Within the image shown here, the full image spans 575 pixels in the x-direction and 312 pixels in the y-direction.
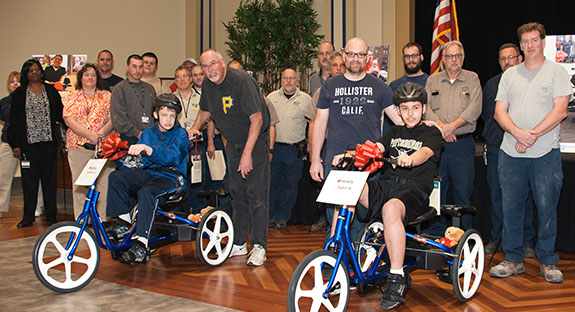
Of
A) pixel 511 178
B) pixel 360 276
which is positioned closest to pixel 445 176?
pixel 511 178

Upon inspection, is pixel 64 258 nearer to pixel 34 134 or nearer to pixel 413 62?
pixel 34 134

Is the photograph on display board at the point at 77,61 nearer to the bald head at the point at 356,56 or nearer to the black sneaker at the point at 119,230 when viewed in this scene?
the black sneaker at the point at 119,230

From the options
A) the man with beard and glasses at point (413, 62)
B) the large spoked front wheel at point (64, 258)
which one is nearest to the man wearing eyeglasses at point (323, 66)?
the man with beard and glasses at point (413, 62)

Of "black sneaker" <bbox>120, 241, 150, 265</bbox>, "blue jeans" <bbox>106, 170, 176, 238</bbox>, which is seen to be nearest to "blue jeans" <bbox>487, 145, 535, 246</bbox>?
"blue jeans" <bbox>106, 170, 176, 238</bbox>

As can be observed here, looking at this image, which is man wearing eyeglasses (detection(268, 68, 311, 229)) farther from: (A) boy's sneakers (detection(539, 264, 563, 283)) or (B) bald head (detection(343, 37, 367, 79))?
(A) boy's sneakers (detection(539, 264, 563, 283))

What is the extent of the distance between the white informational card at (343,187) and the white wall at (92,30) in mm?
8138

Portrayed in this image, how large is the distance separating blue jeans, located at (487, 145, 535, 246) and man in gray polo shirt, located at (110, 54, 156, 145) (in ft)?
10.2

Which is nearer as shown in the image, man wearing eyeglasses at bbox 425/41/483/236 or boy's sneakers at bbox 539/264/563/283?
boy's sneakers at bbox 539/264/563/283

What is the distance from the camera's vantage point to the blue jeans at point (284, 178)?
579 centimetres

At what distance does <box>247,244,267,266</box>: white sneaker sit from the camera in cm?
418

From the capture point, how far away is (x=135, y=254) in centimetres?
381

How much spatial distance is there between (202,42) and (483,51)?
5.28 metres

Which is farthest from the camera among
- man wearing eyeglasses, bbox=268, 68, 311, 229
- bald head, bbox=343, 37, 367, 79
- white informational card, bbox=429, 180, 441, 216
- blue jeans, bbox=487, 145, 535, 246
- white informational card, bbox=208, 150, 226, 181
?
man wearing eyeglasses, bbox=268, 68, 311, 229

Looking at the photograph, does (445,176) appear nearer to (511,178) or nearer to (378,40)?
(511,178)
